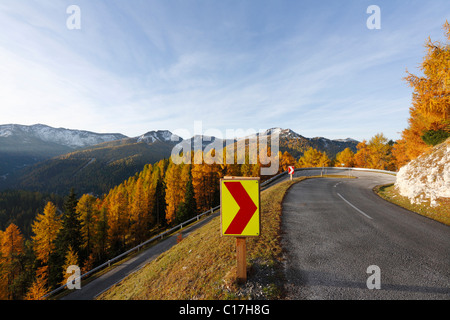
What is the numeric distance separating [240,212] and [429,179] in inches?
502

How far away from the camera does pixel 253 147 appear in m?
45.9

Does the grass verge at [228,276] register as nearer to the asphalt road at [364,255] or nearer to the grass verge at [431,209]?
the asphalt road at [364,255]

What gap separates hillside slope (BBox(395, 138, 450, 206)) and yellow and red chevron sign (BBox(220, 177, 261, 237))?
10770 mm

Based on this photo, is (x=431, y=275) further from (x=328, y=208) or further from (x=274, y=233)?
(x=328, y=208)

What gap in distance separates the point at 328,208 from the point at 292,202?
76.0 inches

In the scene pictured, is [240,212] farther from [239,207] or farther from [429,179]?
[429,179]

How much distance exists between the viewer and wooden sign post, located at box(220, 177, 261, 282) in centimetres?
339

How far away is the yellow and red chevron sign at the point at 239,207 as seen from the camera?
338 centimetres

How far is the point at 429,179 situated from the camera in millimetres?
9719

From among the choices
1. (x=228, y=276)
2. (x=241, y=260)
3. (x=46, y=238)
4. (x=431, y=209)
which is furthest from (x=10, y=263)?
(x=431, y=209)

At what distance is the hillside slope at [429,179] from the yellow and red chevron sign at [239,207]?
35.3 feet

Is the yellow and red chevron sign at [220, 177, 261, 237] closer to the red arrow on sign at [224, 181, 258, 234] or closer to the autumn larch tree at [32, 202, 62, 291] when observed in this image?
the red arrow on sign at [224, 181, 258, 234]

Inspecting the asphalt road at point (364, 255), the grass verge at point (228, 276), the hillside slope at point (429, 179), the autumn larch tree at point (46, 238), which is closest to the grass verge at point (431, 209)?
the hillside slope at point (429, 179)
